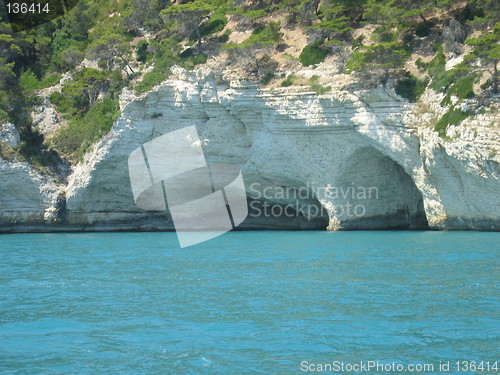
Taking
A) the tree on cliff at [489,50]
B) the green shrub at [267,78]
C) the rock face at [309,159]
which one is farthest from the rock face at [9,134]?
the tree on cliff at [489,50]

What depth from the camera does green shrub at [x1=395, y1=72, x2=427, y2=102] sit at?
26.0m

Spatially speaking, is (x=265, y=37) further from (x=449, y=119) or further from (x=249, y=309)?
(x=249, y=309)

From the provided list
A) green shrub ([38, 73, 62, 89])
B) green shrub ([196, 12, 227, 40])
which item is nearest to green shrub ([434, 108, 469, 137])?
green shrub ([196, 12, 227, 40])

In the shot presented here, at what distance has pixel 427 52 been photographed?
27.3 metres

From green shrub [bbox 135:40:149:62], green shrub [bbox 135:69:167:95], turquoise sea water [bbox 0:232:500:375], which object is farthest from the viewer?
green shrub [bbox 135:40:149:62]

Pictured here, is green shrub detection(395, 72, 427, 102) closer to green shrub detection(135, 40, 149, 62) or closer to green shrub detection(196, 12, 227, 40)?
green shrub detection(196, 12, 227, 40)

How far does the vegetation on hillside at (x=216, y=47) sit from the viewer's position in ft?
86.0

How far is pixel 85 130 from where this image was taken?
1399 inches

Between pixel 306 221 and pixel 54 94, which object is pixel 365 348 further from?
pixel 54 94

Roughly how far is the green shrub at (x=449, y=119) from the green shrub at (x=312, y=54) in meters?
7.15

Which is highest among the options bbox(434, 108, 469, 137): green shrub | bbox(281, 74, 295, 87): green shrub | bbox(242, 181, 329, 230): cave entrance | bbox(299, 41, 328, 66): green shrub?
bbox(299, 41, 328, 66): green shrub

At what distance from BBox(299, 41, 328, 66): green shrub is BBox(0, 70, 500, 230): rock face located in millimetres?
2322

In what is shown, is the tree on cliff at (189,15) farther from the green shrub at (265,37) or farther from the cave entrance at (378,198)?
the cave entrance at (378,198)

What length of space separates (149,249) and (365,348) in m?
15.0
